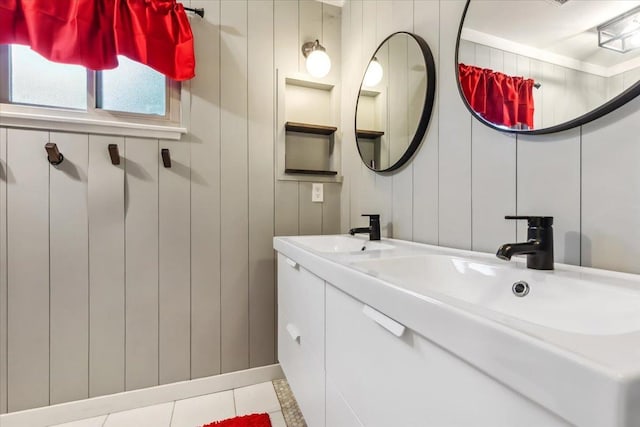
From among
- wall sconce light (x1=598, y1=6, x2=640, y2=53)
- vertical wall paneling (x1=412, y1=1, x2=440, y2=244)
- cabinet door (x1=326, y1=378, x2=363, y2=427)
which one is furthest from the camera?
vertical wall paneling (x1=412, y1=1, x2=440, y2=244)

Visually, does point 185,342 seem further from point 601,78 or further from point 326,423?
point 601,78

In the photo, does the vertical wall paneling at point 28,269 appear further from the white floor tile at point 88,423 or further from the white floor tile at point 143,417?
the white floor tile at point 143,417

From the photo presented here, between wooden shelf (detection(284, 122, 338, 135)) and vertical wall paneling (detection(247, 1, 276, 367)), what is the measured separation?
0.11m

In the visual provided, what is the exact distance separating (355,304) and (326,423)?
455 millimetres

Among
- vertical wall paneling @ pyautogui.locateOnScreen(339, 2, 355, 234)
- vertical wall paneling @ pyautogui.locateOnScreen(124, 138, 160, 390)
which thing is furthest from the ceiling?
vertical wall paneling @ pyautogui.locateOnScreen(124, 138, 160, 390)

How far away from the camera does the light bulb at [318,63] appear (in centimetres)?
174

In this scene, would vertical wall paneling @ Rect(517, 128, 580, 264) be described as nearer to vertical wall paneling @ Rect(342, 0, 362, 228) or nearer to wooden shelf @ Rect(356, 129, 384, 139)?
wooden shelf @ Rect(356, 129, 384, 139)

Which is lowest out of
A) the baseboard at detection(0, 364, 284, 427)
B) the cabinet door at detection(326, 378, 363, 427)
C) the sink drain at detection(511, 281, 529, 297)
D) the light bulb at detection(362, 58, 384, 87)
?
the baseboard at detection(0, 364, 284, 427)

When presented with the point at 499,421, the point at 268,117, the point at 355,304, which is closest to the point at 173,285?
the point at 268,117

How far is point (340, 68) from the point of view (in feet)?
6.30

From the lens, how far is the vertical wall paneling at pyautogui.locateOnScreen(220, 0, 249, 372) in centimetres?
167

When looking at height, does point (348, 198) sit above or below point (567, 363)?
above

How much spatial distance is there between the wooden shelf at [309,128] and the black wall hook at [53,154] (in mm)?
1092

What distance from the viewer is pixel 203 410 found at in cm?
148
